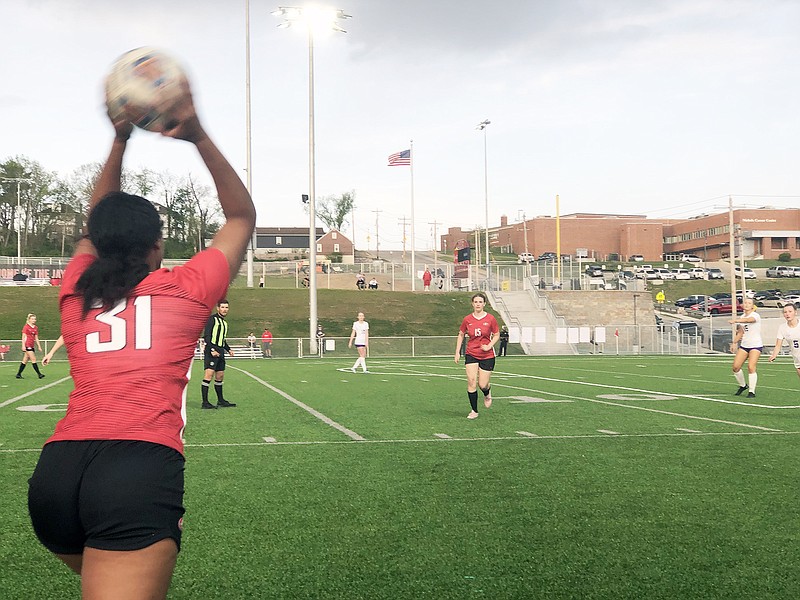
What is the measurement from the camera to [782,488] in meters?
7.92

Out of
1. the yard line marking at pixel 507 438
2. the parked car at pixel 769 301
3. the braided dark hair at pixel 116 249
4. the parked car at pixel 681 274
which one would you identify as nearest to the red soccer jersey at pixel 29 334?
the yard line marking at pixel 507 438

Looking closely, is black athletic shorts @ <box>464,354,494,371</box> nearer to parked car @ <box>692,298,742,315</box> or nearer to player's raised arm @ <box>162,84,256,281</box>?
player's raised arm @ <box>162,84,256,281</box>

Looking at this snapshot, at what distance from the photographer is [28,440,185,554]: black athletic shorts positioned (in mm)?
2447

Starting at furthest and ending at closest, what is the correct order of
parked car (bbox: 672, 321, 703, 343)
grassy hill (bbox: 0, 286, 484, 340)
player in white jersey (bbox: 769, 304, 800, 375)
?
1. grassy hill (bbox: 0, 286, 484, 340)
2. parked car (bbox: 672, 321, 703, 343)
3. player in white jersey (bbox: 769, 304, 800, 375)

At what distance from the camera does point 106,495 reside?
247 centimetres

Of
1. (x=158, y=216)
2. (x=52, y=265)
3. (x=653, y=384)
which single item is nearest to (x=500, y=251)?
(x=52, y=265)

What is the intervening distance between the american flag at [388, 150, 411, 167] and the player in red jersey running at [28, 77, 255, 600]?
55.3 meters

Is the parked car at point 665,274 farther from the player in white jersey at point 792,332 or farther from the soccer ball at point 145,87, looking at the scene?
the soccer ball at point 145,87

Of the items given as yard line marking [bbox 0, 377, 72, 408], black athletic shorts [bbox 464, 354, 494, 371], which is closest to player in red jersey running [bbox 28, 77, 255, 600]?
black athletic shorts [bbox 464, 354, 494, 371]

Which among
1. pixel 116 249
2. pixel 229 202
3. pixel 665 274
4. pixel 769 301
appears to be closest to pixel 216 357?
pixel 229 202

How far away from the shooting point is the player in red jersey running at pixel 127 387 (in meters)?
2.45

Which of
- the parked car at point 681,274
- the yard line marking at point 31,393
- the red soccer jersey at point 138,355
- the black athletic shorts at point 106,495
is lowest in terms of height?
the yard line marking at point 31,393

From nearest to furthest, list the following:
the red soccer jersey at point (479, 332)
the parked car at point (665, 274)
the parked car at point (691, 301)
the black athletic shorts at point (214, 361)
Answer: the red soccer jersey at point (479, 332) < the black athletic shorts at point (214, 361) < the parked car at point (691, 301) < the parked car at point (665, 274)

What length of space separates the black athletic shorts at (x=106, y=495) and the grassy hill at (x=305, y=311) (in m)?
45.7
